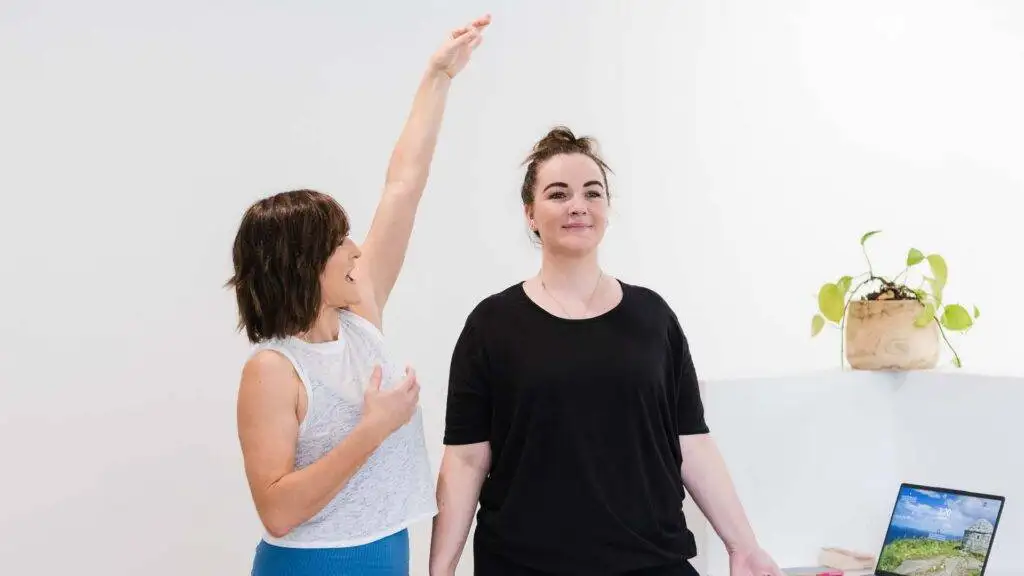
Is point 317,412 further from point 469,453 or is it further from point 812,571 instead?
point 812,571

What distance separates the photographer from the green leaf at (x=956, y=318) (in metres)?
3.23

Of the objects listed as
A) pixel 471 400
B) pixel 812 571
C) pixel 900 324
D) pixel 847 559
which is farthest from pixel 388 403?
pixel 900 324

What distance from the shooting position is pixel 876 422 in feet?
10.5

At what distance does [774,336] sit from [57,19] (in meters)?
2.61

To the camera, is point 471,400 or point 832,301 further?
point 832,301

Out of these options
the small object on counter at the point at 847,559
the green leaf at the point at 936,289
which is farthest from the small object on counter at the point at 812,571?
the green leaf at the point at 936,289

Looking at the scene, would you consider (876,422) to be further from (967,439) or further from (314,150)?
(314,150)

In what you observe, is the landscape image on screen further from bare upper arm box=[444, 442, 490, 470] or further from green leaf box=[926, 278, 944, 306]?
bare upper arm box=[444, 442, 490, 470]

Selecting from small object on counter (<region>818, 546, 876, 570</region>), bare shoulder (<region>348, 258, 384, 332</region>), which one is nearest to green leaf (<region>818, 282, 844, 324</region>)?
small object on counter (<region>818, 546, 876, 570</region>)

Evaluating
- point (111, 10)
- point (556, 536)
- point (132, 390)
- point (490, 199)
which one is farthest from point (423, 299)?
point (556, 536)

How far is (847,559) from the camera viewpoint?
307 centimetres

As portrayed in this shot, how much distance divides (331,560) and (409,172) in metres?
0.86

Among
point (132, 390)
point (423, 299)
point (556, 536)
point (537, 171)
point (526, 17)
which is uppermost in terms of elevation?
point (526, 17)

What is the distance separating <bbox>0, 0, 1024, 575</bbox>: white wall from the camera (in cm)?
302
